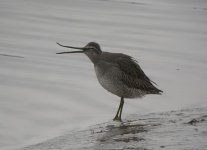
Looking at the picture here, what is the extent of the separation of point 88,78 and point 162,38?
4553 millimetres

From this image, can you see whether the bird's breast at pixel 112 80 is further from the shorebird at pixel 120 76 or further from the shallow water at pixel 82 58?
the shallow water at pixel 82 58

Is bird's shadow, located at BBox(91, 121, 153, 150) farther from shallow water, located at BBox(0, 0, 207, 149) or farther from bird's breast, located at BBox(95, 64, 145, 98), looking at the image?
shallow water, located at BBox(0, 0, 207, 149)

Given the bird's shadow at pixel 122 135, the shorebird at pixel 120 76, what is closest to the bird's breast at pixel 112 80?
the shorebird at pixel 120 76

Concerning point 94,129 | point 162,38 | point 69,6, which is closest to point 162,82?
point 94,129

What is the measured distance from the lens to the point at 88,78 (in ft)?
37.4

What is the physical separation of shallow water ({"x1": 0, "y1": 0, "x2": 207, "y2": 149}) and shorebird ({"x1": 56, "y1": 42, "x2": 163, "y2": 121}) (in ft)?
1.91

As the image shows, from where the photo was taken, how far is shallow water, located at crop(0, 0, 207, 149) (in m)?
9.03

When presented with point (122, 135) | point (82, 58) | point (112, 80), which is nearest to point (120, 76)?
point (112, 80)

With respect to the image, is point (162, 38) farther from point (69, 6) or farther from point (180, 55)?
point (69, 6)

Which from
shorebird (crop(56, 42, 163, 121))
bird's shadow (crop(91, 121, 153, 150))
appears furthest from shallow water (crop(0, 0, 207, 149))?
bird's shadow (crop(91, 121, 153, 150))

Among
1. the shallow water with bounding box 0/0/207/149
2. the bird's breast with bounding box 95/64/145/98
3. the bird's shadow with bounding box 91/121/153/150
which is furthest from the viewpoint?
the shallow water with bounding box 0/0/207/149

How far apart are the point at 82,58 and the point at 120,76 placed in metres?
4.78

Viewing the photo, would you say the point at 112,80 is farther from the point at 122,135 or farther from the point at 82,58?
the point at 82,58

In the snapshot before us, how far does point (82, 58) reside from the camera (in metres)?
13.3
